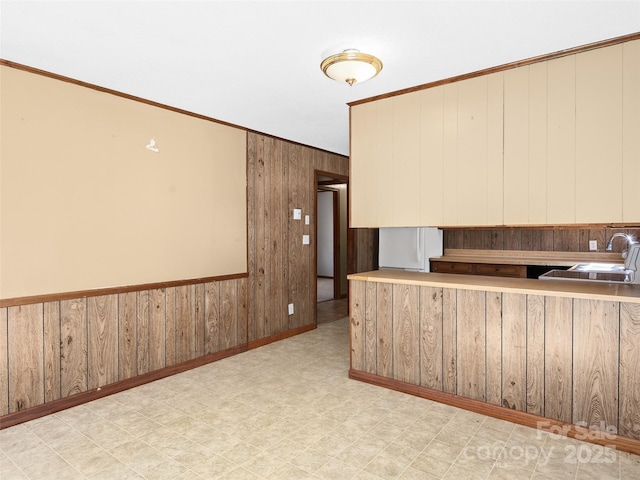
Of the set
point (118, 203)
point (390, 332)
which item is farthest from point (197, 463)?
point (118, 203)

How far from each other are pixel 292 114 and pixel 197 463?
9.72 ft

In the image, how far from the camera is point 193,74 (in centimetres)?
282

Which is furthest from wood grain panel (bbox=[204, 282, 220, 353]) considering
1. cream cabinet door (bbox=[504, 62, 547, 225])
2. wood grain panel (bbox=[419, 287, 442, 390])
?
cream cabinet door (bbox=[504, 62, 547, 225])

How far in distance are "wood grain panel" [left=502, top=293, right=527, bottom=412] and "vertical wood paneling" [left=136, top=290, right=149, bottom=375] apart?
9.39 ft

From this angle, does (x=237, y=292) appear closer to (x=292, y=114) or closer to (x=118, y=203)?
(x=118, y=203)

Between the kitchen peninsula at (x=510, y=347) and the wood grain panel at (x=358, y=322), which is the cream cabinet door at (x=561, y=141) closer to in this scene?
the kitchen peninsula at (x=510, y=347)

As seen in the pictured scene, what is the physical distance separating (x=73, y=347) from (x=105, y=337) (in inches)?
9.1

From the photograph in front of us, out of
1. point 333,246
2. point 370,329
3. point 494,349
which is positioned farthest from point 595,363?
point 333,246

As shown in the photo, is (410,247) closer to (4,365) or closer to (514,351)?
(514,351)

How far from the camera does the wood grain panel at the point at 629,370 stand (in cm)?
226

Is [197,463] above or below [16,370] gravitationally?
below

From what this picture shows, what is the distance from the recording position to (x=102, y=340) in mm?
3086

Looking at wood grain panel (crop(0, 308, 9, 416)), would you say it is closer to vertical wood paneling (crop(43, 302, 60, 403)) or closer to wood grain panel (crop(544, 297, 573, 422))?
vertical wood paneling (crop(43, 302, 60, 403))

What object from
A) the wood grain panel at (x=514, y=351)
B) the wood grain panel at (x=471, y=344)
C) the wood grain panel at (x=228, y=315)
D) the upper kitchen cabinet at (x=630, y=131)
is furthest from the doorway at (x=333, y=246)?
the upper kitchen cabinet at (x=630, y=131)
